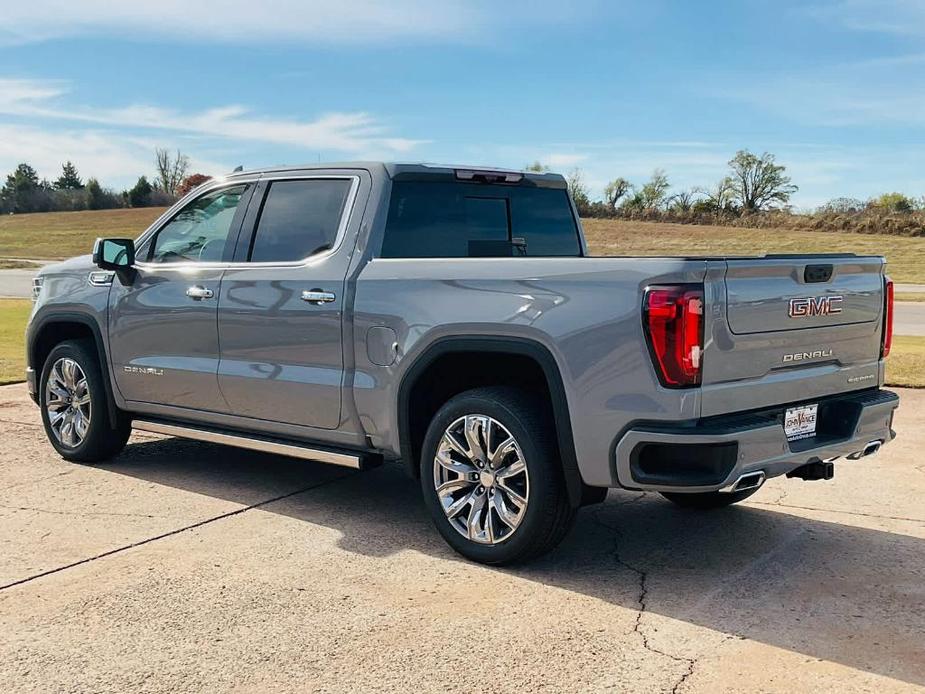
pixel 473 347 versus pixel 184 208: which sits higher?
pixel 184 208

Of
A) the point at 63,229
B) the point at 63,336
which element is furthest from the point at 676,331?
the point at 63,229

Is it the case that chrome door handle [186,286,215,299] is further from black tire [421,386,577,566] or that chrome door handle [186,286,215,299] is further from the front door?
black tire [421,386,577,566]

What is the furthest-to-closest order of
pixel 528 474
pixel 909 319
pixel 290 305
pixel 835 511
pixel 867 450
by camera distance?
1. pixel 909 319
2. pixel 835 511
3. pixel 290 305
4. pixel 867 450
5. pixel 528 474

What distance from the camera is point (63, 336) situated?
7.33m

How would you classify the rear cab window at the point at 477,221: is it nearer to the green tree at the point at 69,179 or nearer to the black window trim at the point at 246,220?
the black window trim at the point at 246,220

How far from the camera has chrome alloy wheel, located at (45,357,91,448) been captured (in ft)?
23.0

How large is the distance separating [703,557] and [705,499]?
0.82m

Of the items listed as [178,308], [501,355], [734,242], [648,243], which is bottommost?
[734,242]

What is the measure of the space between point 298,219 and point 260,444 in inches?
50.3

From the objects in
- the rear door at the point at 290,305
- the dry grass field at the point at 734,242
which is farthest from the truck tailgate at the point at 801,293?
the dry grass field at the point at 734,242

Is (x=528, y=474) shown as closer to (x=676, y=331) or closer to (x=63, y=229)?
(x=676, y=331)

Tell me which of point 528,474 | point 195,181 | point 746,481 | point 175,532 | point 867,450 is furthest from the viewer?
Answer: point 195,181

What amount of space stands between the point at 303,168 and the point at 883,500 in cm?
388

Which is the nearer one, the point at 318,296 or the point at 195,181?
the point at 318,296
